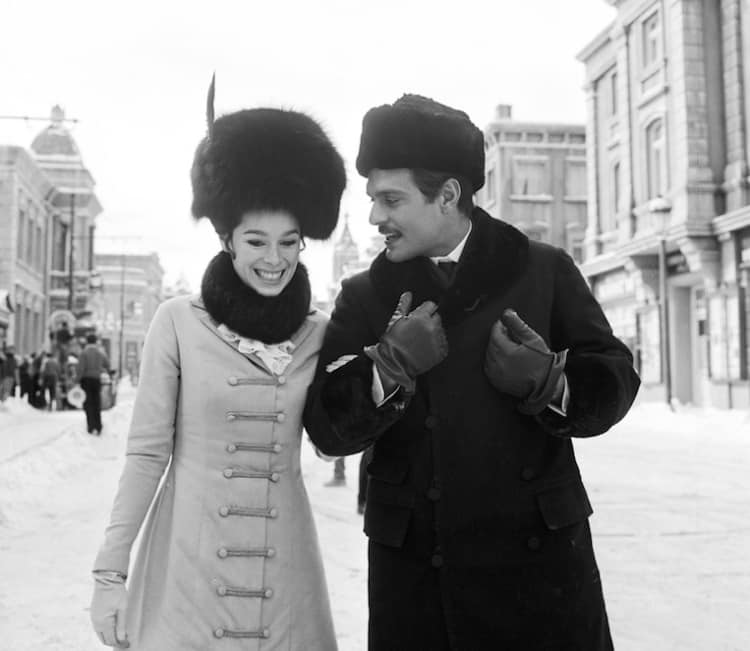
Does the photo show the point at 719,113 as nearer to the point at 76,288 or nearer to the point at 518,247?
the point at 518,247

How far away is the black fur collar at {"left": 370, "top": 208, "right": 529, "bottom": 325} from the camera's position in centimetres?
239

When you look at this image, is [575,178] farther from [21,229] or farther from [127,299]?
[127,299]

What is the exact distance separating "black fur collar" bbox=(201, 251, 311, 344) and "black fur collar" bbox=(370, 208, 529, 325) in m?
0.27

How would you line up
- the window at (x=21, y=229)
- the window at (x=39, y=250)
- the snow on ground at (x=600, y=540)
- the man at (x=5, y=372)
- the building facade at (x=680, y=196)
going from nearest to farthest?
the snow on ground at (x=600, y=540), the building facade at (x=680, y=196), the man at (x=5, y=372), the window at (x=21, y=229), the window at (x=39, y=250)

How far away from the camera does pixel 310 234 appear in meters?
2.71

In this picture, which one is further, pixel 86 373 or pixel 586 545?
pixel 86 373

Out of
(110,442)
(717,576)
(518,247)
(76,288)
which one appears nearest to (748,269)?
(110,442)

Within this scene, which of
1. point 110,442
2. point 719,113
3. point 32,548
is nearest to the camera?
point 32,548

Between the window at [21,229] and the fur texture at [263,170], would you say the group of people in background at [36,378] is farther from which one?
the fur texture at [263,170]

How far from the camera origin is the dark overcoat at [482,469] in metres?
2.28

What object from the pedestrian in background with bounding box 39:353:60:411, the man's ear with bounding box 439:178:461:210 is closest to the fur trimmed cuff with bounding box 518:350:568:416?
the man's ear with bounding box 439:178:461:210

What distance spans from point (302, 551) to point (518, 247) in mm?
1095

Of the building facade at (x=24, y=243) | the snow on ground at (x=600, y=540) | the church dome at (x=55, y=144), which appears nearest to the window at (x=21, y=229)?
the building facade at (x=24, y=243)

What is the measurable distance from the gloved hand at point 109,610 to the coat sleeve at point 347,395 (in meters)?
0.68
